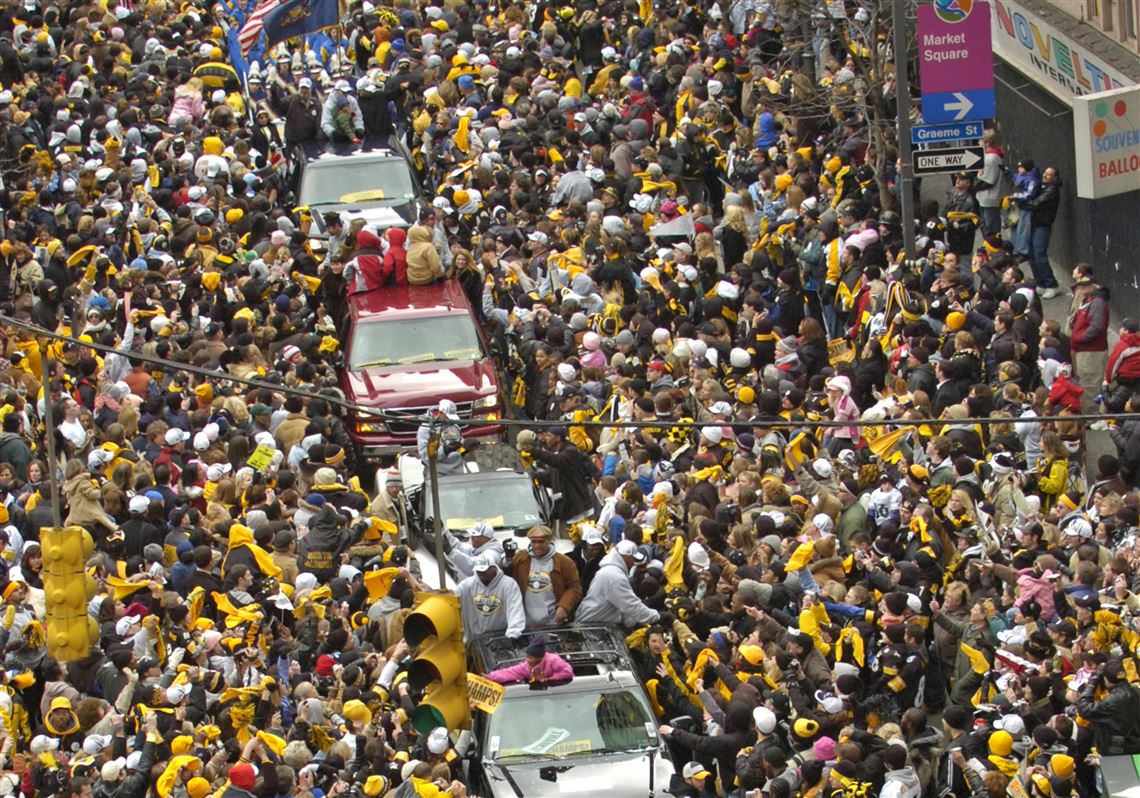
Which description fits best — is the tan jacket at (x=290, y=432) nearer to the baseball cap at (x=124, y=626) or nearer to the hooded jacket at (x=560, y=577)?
the hooded jacket at (x=560, y=577)

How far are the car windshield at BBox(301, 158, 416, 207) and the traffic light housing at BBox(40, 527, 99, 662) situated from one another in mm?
13380

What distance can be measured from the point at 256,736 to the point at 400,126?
57.7ft

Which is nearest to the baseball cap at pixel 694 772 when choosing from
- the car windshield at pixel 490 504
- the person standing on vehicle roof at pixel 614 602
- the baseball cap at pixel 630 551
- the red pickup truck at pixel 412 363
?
the person standing on vehicle roof at pixel 614 602

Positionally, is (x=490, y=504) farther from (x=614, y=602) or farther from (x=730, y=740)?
(x=730, y=740)

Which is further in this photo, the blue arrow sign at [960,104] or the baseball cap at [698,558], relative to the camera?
the blue arrow sign at [960,104]

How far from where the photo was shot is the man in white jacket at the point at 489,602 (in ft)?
56.5

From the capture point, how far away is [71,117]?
29297mm

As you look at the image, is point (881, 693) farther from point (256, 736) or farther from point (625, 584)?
point (256, 736)

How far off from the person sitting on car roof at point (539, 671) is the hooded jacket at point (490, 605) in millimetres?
1055

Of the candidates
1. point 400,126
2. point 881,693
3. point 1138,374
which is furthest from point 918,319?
point 400,126

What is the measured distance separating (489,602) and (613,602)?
0.90m

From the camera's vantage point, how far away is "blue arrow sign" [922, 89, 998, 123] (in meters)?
22.0

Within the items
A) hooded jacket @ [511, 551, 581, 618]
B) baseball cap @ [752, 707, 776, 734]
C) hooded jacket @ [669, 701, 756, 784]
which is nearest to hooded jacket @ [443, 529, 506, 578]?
hooded jacket @ [511, 551, 581, 618]

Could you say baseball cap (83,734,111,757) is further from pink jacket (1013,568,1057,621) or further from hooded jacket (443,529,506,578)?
pink jacket (1013,568,1057,621)
